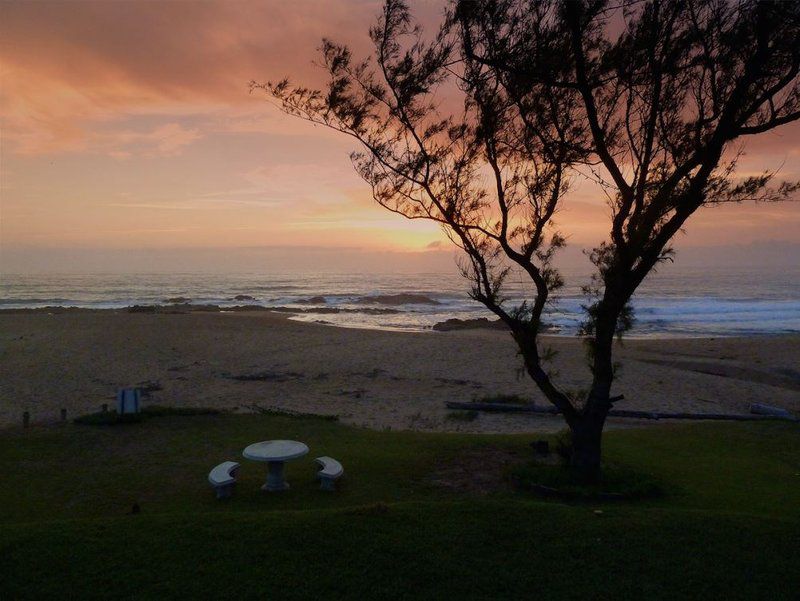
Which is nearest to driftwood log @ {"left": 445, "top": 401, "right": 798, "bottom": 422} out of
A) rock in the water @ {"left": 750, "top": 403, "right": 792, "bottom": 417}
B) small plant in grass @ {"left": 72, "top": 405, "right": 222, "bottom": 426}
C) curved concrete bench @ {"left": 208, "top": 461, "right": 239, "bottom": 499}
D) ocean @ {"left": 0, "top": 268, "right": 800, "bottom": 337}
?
rock in the water @ {"left": 750, "top": 403, "right": 792, "bottom": 417}

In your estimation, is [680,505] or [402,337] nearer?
[680,505]

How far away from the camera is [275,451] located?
8.81 meters

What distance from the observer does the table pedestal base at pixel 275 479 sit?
891 centimetres

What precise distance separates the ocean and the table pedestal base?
2929 centimetres

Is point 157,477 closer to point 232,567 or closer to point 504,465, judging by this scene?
point 232,567

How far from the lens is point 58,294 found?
232 feet

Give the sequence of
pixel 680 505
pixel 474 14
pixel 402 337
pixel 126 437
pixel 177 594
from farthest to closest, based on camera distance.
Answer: pixel 402 337 → pixel 126 437 → pixel 474 14 → pixel 680 505 → pixel 177 594

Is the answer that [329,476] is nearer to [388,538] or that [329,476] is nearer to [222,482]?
[222,482]

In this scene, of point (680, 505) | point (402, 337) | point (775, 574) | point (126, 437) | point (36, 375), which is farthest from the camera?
point (402, 337)

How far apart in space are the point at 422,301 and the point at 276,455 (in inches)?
2221

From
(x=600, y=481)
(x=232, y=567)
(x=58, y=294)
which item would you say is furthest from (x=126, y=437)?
(x=58, y=294)

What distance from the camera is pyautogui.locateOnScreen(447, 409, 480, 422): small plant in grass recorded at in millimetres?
15836

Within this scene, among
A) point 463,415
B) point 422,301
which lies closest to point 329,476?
point 463,415

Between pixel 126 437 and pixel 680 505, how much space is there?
1042cm
